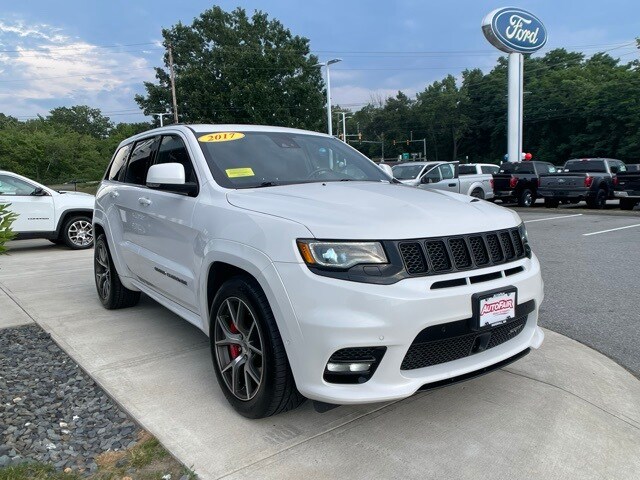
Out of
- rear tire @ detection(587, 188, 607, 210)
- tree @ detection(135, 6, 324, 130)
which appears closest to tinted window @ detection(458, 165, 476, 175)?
rear tire @ detection(587, 188, 607, 210)

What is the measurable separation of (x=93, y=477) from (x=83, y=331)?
8.05 feet

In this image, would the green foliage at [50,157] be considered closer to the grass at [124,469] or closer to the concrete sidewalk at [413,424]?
the concrete sidewalk at [413,424]

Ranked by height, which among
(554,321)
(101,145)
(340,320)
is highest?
(101,145)

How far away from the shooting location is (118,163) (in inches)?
217

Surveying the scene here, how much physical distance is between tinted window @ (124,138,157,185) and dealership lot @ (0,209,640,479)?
1365 millimetres

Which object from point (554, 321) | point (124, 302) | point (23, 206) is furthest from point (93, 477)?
point (23, 206)

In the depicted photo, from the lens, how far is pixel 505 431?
2941 millimetres

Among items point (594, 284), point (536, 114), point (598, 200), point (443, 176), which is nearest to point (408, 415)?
point (594, 284)

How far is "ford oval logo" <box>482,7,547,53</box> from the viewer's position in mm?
26516

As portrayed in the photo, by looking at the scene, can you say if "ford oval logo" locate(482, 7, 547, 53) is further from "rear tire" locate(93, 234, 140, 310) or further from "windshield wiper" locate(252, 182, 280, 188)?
"windshield wiper" locate(252, 182, 280, 188)

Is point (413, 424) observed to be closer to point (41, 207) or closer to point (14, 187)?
point (41, 207)

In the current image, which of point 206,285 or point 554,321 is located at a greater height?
point 206,285

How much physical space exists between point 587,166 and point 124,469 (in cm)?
1942

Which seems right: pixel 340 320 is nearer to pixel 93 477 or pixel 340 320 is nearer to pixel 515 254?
pixel 515 254
